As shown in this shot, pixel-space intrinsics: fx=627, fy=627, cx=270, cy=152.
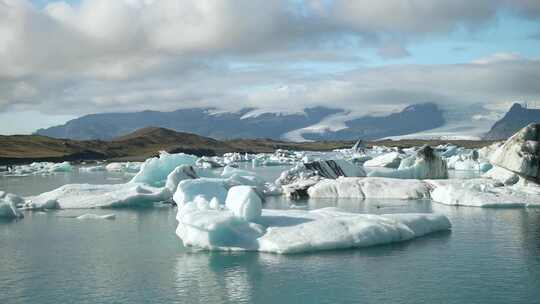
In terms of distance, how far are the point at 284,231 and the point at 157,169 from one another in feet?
59.9

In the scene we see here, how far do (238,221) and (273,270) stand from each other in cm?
244

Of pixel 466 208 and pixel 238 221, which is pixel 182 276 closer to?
pixel 238 221

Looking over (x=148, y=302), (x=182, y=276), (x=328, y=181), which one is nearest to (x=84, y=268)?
(x=182, y=276)

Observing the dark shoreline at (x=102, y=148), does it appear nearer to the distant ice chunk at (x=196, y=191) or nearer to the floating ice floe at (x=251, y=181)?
the floating ice floe at (x=251, y=181)

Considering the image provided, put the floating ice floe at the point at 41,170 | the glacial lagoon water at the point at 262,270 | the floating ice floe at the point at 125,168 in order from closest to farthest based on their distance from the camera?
1. the glacial lagoon water at the point at 262,270
2. the floating ice floe at the point at 41,170
3. the floating ice floe at the point at 125,168

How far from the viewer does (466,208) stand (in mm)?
26188

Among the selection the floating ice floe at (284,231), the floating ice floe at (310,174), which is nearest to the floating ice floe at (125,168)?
the floating ice floe at (310,174)

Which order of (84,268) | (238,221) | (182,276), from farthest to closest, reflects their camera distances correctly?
(238,221), (84,268), (182,276)

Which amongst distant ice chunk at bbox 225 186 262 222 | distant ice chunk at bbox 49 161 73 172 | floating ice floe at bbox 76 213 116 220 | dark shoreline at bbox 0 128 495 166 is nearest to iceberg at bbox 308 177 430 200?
floating ice floe at bbox 76 213 116 220

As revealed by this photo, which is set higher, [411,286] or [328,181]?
[328,181]

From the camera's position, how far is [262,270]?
14891 mm

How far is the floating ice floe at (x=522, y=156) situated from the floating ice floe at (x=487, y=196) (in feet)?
2.62

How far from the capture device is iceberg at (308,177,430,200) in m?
30.4

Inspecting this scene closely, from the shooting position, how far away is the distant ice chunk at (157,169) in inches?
1307
